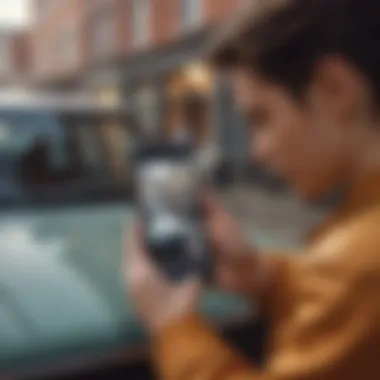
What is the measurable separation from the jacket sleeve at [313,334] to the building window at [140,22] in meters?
1.41

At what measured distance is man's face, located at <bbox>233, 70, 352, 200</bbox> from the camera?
0.50 meters

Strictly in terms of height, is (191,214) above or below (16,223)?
below

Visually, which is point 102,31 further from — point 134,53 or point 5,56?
point 5,56

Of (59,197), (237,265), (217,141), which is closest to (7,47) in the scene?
(59,197)

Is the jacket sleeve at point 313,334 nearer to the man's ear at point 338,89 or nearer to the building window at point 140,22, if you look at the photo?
the man's ear at point 338,89

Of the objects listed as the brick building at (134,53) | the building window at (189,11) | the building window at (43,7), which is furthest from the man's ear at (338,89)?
the building window at (189,11)

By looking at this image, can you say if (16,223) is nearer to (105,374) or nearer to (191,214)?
(105,374)

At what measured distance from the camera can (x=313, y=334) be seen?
18.4 inches

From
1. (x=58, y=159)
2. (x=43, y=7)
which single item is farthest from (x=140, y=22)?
(x=58, y=159)

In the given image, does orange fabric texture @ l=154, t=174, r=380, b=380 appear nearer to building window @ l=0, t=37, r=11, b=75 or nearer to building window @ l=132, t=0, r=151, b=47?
building window @ l=0, t=37, r=11, b=75

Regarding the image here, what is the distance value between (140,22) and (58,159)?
763 millimetres

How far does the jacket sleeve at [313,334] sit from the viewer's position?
45cm

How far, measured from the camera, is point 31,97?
4.30ft

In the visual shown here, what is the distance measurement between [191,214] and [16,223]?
57cm
